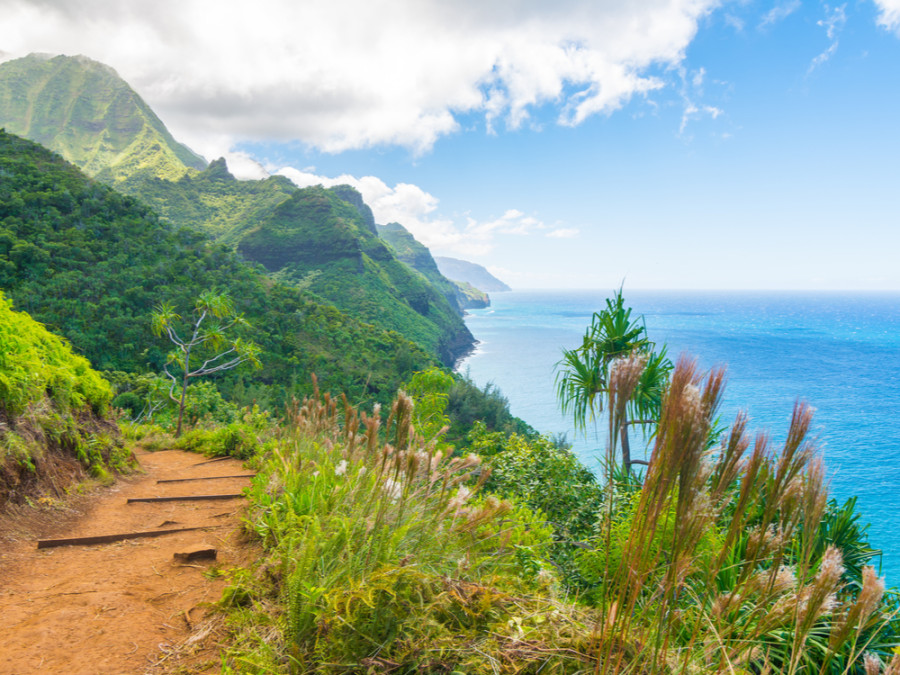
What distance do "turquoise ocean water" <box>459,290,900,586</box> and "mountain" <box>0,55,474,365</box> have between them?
13.1 m

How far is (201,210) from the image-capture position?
72.9 meters

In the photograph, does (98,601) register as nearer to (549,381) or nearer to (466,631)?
(466,631)

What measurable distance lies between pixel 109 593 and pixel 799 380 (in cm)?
5983

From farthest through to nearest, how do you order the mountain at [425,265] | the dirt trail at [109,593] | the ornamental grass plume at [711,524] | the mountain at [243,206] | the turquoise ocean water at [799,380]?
the mountain at [425,265] → the mountain at [243,206] → the turquoise ocean water at [799,380] → the dirt trail at [109,593] → the ornamental grass plume at [711,524]

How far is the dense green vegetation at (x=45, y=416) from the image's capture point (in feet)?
11.2

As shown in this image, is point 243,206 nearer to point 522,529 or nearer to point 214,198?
point 214,198

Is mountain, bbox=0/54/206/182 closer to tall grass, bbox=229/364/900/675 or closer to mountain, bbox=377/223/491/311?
mountain, bbox=377/223/491/311

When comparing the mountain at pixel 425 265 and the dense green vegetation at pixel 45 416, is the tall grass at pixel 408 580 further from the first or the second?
the mountain at pixel 425 265

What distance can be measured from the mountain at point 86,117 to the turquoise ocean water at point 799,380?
242 ft

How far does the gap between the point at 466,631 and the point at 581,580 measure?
1837 mm

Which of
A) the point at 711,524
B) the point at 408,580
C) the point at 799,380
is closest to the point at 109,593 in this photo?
the point at 408,580

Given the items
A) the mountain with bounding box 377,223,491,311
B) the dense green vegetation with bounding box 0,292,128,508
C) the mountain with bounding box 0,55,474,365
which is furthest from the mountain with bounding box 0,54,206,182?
the dense green vegetation with bounding box 0,292,128,508

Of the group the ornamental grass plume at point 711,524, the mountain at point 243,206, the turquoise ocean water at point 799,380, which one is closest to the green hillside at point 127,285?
the mountain at point 243,206

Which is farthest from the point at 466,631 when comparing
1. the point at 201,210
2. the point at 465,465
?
the point at 201,210
